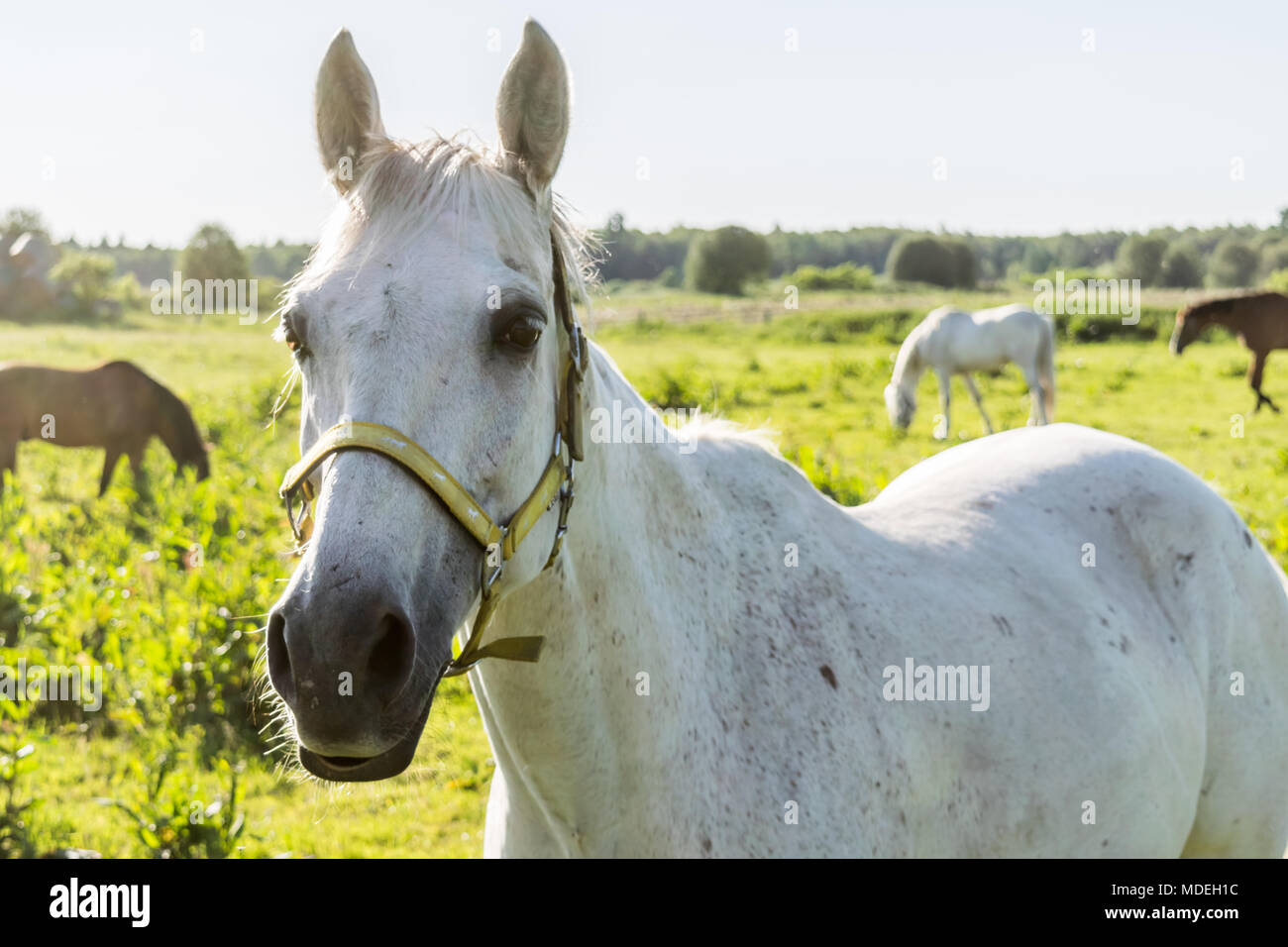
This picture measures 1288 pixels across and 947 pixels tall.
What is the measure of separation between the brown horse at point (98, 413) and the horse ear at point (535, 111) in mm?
11498

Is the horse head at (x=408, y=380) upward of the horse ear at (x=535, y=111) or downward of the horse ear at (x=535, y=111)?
downward

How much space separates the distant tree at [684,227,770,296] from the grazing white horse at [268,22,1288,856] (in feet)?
190

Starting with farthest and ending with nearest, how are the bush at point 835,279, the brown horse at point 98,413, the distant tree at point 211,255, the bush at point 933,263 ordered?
the bush at point 933,263 → the distant tree at point 211,255 → the bush at point 835,279 → the brown horse at point 98,413

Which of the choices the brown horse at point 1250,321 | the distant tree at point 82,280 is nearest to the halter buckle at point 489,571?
the brown horse at point 1250,321

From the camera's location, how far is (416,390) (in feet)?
5.41

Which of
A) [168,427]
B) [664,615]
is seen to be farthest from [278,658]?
[168,427]

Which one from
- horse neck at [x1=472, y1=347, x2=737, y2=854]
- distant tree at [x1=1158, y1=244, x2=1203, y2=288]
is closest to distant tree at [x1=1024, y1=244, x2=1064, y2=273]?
distant tree at [x1=1158, y1=244, x2=1203, y2=288]

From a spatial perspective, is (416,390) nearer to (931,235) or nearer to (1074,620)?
(1074,620)

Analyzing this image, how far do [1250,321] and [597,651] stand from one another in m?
21.5

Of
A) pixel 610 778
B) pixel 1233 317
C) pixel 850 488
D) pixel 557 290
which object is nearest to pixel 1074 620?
pixel 610 778

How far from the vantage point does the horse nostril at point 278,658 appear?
1.52 m

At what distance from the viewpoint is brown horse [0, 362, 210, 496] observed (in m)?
11.9

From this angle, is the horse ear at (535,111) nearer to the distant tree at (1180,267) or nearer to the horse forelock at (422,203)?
the horse forelock at (422,203)

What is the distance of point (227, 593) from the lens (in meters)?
6.67
